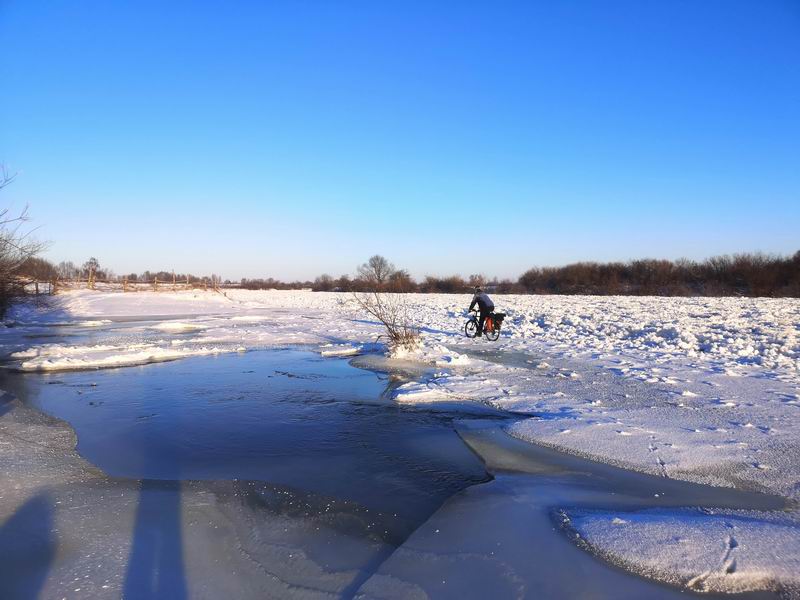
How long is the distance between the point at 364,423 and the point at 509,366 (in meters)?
4.78

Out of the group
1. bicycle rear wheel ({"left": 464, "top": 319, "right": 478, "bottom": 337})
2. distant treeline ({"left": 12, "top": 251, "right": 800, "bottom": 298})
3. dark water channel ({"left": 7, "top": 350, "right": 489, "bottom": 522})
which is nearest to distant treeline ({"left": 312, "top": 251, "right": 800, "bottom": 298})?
distant treeline ({"left": 12, "top": 251, "right": 800, "bottom": 298})

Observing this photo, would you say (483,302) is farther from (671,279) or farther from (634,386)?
(671,279)

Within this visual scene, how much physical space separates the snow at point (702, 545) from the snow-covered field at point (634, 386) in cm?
1

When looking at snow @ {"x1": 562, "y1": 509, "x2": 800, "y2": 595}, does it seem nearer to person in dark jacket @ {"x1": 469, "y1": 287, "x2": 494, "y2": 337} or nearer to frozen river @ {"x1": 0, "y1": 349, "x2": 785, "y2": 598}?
frozen river @ {"x1": 0, "y1": 349, "x2": 785, "y2": 598}

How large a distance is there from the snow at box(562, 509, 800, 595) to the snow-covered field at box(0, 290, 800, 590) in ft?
0.04

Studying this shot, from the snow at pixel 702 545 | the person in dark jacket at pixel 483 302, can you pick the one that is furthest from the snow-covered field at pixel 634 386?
the person in dark jacket at pixel 483 302

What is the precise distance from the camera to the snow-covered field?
328 centimetres

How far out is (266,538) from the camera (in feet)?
10.8

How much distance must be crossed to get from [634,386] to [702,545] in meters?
5.09

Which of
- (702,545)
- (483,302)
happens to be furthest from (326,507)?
(483,302)

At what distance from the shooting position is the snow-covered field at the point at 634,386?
3280 millimetres

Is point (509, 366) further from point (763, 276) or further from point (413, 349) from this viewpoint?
point (763, 276)

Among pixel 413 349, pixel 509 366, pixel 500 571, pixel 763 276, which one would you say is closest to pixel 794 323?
pixel 509 366

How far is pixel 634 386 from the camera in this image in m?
7.82
